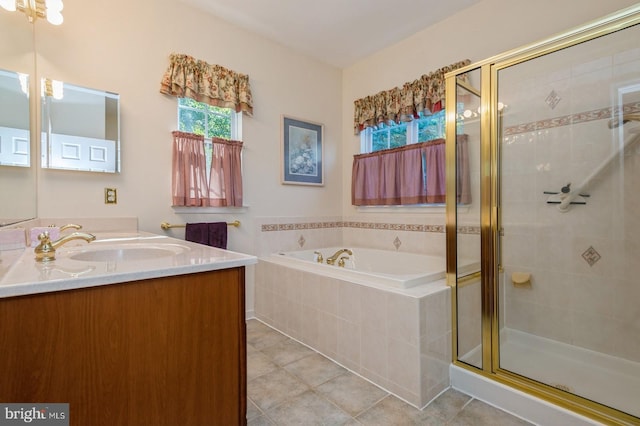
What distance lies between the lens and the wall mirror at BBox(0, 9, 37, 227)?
1.22m

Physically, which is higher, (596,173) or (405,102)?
(405,102)

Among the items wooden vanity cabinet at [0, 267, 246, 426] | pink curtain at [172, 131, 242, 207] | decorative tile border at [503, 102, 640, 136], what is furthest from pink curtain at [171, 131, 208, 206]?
decorative tile border at [503, 102, 640, 136]

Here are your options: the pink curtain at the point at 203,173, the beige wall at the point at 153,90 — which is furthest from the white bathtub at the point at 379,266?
the pink curtain at the point at 203,173

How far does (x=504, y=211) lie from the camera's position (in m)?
2.04

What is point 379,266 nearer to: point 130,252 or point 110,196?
point 130,252

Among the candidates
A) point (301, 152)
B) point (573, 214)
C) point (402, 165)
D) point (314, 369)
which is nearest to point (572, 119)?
point (573, 214)

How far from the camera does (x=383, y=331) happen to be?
171 centimetres

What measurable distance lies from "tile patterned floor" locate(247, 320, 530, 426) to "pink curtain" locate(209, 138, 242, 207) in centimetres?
130

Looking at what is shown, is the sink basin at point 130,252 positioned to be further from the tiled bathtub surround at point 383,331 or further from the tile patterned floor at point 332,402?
the tiled bathtub surround at point 383,331

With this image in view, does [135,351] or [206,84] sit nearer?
[135,351]

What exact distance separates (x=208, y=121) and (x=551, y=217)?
2771 millimetres

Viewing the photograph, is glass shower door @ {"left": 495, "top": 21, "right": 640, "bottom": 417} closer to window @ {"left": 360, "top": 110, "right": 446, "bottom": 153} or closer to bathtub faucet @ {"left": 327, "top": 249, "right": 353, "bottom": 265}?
window @ {"left": 360, "top": 110, "right": 446, "bottom": 153}

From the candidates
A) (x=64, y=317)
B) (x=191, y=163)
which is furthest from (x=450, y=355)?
(x=191, y=163)

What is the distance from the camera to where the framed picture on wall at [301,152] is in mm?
3066
